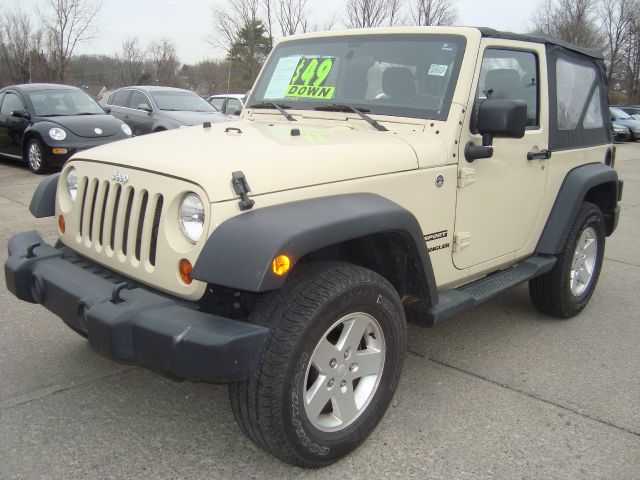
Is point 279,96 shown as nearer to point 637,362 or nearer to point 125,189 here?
point 125,189

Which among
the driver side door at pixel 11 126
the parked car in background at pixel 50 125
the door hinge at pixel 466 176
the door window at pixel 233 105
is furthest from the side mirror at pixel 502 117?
the door window at pixel 233 105

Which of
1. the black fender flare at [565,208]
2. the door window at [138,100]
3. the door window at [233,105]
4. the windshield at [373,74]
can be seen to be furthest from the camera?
the door window at [233,105]

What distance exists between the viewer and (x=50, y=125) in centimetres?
1002

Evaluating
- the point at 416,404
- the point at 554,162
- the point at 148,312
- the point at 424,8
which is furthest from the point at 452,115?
the point at 424,8

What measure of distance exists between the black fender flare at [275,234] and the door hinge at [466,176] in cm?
74

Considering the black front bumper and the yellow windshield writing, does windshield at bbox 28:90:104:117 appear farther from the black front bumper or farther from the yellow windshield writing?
the black front bumper

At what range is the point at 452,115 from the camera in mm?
3184

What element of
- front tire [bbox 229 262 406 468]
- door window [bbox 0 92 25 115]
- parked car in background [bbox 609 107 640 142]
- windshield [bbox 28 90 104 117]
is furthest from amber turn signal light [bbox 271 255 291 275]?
parked car in background [bbox 609 107 640 142]

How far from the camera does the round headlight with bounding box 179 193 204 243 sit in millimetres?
2363

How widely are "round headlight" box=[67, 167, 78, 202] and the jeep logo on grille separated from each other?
443 millimetres

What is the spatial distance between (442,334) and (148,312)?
94.9 inches

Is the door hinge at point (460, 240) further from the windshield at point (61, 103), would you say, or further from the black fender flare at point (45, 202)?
the windshield at point (61, 103)

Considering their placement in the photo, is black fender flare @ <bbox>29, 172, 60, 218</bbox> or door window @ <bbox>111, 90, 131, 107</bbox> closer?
black fender flare @ <bbox>29, 172, 60, 218</bbox>

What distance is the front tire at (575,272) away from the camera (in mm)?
4172
